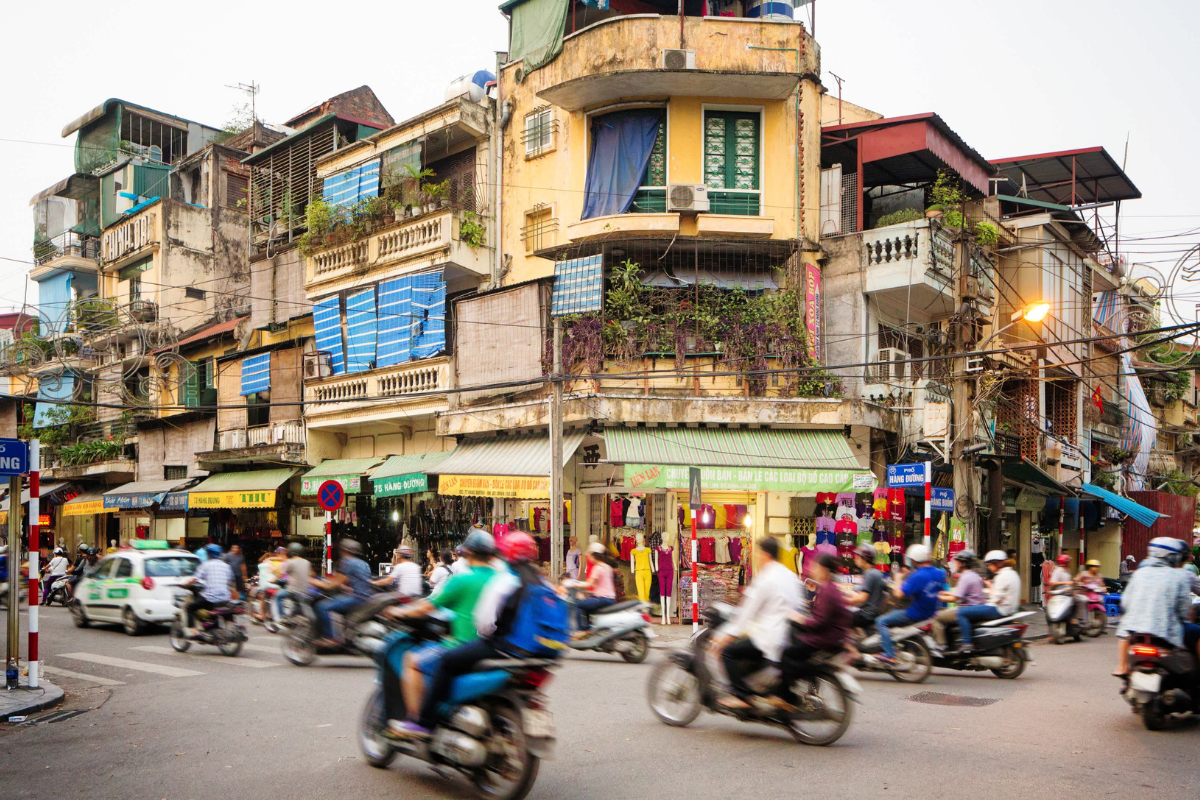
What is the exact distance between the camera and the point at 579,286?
19.1 metres

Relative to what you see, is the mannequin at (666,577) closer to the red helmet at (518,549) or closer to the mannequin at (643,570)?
the mannequin at (643,570)

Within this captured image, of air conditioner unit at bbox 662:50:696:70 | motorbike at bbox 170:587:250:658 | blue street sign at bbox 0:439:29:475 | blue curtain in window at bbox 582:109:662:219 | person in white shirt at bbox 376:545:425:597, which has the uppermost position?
air conditioner unit at bbox 662:50:696:70

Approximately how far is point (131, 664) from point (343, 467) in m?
11.0

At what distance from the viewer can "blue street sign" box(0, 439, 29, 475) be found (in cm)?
983

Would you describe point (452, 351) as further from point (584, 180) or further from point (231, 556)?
point (231, 556)

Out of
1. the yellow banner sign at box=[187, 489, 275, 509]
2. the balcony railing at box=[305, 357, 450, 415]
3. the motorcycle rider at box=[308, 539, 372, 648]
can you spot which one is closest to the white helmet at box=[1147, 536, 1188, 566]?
the motorcycle rider at box=[308, 539, 372, 648]

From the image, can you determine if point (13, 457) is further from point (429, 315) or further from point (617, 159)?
point (617, 159)

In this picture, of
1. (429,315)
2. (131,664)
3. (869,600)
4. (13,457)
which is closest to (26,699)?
(13,457)

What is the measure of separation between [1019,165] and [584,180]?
41.0 feet

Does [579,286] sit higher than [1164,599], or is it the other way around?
[579,286]

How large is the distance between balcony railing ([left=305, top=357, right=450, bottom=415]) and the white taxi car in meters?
4.75

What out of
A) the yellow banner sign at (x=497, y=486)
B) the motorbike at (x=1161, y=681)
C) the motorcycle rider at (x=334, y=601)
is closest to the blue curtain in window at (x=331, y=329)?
the yellow banner sign at (x=497, y=486)

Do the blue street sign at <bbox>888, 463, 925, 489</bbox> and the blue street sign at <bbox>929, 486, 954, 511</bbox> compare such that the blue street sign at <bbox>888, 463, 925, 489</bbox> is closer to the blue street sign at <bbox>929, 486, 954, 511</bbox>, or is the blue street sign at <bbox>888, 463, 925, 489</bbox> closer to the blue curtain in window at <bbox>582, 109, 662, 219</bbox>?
the blue street sign at <bbox>929, 486, 954, 511</bbox>

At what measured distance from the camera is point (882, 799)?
19.1 feet
